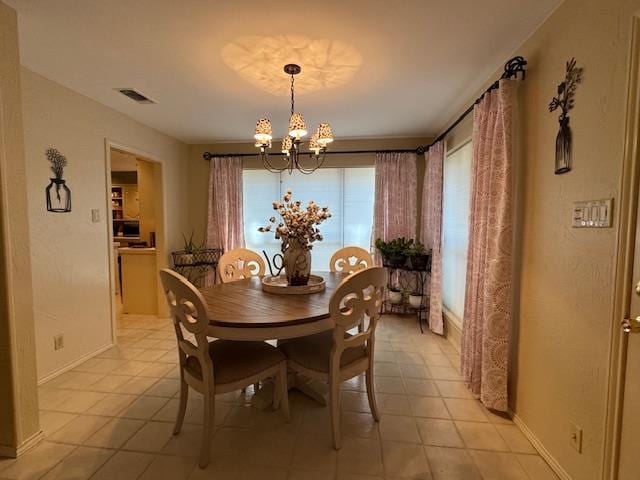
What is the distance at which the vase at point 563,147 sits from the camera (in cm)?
146

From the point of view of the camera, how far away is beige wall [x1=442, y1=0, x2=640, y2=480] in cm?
124

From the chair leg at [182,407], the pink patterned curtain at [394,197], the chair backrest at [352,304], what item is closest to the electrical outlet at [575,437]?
the chair backrest at [352,304]

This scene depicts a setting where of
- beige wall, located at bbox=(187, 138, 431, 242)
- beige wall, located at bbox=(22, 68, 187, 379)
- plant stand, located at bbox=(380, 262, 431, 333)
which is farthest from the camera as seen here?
beige wall, located at bbox=(187, 138, 431, 242)

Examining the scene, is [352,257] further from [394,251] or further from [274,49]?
[274,49]

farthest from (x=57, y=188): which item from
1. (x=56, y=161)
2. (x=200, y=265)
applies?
(x=200, y=265)

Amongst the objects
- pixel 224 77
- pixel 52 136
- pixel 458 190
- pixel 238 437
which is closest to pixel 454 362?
pixel 458 190

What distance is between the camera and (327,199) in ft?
14.2

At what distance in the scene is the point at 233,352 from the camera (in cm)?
183

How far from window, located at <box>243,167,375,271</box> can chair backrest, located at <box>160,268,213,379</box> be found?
2.89 meters

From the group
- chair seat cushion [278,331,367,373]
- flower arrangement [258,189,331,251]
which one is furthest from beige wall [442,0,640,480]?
flower arrangement [258,189,331,251]

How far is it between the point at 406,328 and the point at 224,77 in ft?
10.5

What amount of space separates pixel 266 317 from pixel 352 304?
478mm

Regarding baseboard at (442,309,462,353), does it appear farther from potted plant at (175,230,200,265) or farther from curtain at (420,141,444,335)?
potted plant at (175,230,200,265)

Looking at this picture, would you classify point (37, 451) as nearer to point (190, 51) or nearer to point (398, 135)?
point (190, 51)
